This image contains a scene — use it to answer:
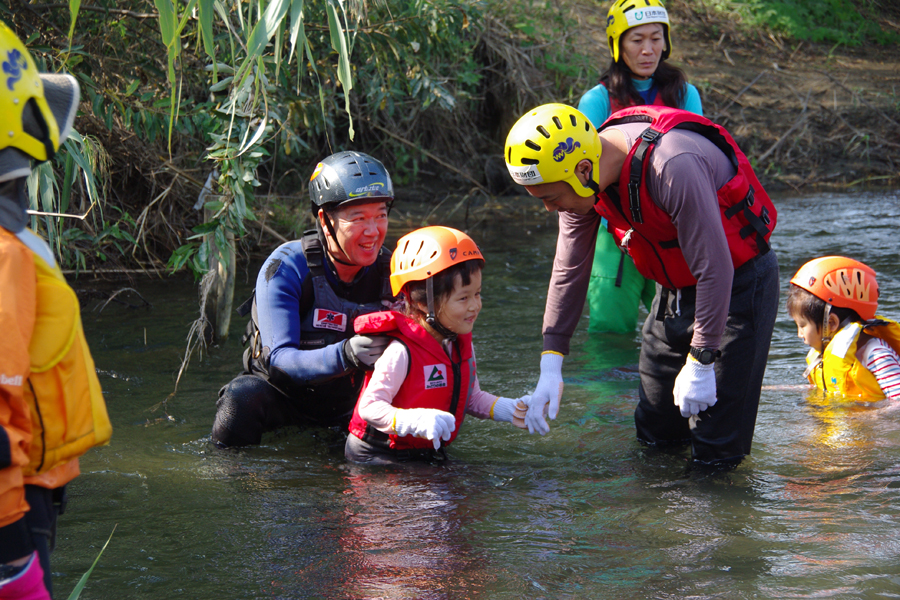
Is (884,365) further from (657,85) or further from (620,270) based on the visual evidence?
(657,85)

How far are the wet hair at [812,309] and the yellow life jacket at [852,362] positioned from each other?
7 cm

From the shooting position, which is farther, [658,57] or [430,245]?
[658,57]

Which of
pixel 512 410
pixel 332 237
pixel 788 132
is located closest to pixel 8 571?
pixel 512 410

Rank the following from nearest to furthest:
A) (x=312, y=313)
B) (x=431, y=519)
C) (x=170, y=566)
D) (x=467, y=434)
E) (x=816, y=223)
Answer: (x=170, y=566), (x=431, y=519), (x=312, y=313), (x=467, y=434), (x=816, y=223)

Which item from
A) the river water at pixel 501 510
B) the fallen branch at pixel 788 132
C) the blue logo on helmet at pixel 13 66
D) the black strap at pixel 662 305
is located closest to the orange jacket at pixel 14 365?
the blue logo on helmet at pixel 13 66

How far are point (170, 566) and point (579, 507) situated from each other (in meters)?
1.60

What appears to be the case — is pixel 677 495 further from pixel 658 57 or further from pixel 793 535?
pixel 658 57

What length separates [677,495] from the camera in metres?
3.61

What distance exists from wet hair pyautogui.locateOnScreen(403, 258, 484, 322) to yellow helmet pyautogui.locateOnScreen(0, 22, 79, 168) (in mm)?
1733

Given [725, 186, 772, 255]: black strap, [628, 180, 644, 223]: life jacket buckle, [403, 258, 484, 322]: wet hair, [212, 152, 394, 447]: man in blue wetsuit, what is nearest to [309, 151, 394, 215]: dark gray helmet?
[212, 152, 394, 447]: man in blue wetsuit

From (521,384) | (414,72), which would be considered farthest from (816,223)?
(521,384)

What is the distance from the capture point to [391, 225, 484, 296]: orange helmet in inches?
140

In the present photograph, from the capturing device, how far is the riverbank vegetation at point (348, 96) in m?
4.91

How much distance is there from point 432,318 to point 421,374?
0.24 m
